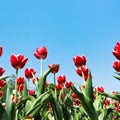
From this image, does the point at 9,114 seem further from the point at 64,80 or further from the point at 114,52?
the point at 64,80

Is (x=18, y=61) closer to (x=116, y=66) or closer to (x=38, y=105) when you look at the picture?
(x=38, y=105)

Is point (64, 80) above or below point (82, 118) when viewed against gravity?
above

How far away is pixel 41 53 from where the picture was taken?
13.4ft

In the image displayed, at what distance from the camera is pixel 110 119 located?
167 inches

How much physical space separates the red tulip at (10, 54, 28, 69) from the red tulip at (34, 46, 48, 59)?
2.62 feet

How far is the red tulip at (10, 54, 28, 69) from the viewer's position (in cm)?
318

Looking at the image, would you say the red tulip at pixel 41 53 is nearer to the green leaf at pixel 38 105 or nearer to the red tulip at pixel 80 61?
the red tulip at pixel 80 61

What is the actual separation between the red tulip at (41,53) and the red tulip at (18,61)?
80cm

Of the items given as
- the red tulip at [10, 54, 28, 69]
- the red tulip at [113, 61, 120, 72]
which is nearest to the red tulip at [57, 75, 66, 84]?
the red tulip at [113, 61, 120, 72]

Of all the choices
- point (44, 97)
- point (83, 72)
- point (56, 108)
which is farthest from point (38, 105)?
point (83, 72)

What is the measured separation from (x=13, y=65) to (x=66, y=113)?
770mm

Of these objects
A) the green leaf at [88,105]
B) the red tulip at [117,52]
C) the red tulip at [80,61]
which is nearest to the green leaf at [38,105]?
the green leaf at [88,105]

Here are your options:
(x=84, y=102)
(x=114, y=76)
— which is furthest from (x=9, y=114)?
(x=114, y=76)

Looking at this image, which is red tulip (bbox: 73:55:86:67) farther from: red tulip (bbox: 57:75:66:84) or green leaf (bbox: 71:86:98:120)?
red tulip (bbox: 57:75:66:84)
